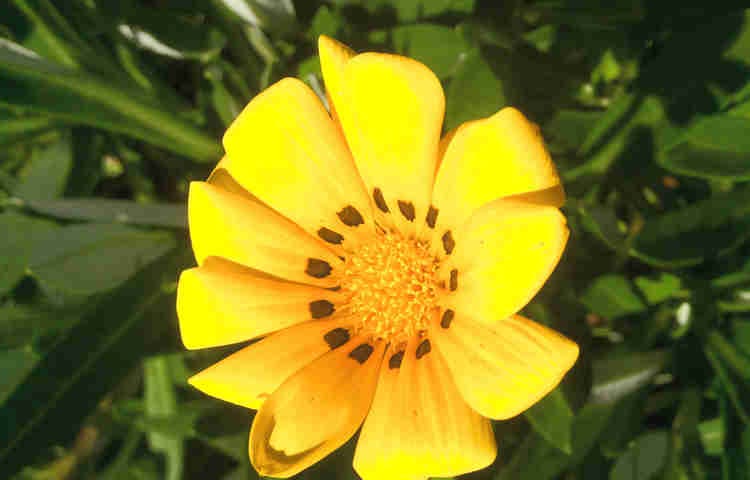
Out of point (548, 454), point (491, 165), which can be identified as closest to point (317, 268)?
point (491, 165)

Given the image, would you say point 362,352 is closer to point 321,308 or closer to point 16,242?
point 321,308

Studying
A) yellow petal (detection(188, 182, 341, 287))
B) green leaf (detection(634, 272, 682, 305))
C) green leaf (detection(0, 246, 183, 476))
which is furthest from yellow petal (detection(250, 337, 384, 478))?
green leaf (detection(634, 272, 682, 305))

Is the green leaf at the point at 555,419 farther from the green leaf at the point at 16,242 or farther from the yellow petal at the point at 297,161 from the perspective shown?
the green leaf at the point at 16,242

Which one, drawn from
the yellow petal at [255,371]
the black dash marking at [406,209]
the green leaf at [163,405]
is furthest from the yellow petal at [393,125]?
the green leaf at [163,405]

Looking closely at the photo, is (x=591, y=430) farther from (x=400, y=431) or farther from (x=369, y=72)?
(x=369, y=72)

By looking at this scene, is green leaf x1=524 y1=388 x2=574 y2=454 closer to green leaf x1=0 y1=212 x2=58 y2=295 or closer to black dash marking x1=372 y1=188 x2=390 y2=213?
black dash marking x1=372 y1=188 x2=390 y2=213

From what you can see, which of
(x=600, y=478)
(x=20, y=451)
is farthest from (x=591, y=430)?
(x=20, y=451)
